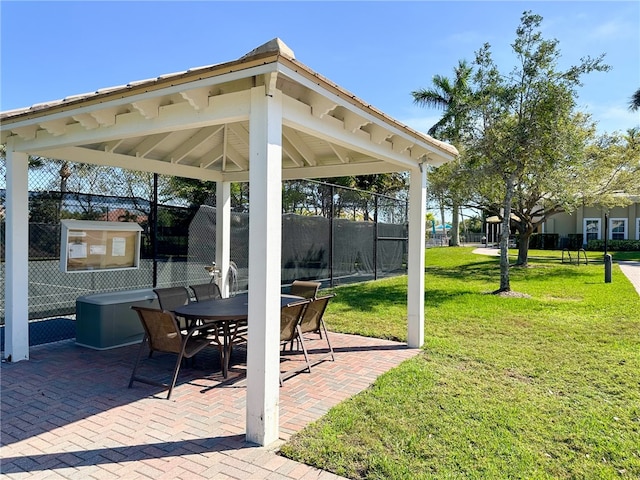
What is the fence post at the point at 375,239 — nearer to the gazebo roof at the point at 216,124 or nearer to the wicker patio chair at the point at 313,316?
the gazebo roof at the point at 216,124

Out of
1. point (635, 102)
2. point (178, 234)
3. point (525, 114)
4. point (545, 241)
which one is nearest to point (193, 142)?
point (178, 234)

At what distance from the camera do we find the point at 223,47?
21.0ft

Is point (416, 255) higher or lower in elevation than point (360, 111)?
lower

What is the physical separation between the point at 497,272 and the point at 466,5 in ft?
39.4

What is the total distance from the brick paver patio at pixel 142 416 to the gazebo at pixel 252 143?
35cm

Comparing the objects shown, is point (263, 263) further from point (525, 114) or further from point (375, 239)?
point (375, 239)

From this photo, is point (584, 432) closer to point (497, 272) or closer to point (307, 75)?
point (307, 75)

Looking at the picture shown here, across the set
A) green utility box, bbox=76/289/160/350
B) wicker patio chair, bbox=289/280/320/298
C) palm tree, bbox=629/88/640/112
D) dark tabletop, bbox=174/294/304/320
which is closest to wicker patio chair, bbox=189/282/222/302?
green utility box, bbox=76/289/160/350

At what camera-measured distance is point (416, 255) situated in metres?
6.13

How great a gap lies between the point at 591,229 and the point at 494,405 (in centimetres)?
3045

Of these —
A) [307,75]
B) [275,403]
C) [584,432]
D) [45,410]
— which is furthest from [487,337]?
[45,410]

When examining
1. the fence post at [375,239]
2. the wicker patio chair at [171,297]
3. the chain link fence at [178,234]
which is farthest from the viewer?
the fence post at [375,239]

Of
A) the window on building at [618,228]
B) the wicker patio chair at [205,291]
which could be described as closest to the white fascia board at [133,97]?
the wicker patio chair at [205,291]

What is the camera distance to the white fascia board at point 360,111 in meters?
3.03
